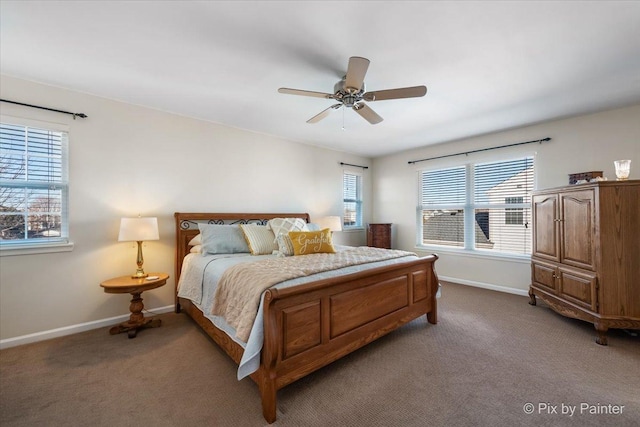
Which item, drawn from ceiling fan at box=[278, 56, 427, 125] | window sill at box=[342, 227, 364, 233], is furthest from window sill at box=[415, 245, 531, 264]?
ceiling fan at box=[278, 56, 427, 125]

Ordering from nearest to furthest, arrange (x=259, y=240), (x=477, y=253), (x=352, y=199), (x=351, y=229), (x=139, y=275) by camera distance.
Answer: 1. (x=139, y=275)
2. (x=259, y=240)
3. (x=477, y=253)
4. (x=351, y=229)
5. (x=352, y=199)

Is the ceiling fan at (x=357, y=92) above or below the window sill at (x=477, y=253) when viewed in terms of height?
above

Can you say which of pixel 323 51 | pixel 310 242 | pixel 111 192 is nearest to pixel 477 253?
pixel 310 242

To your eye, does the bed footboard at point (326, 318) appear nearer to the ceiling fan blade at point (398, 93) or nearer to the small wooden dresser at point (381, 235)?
the ceiling fan blade at point (398, 93)

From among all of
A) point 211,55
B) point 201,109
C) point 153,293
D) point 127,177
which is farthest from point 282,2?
point 153,293

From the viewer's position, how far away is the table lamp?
8.95ft

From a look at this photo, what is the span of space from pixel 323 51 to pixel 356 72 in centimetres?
39

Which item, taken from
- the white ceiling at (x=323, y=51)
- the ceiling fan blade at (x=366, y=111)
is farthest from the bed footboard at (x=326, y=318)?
the white ceiling at (x=323, y=51)

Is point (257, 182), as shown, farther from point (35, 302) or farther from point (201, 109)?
point (35, 302)

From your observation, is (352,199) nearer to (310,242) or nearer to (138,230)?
(310,242)

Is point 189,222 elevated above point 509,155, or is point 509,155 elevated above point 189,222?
point 509,155

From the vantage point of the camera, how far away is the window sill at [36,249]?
2486 mm

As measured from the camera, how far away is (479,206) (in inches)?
177

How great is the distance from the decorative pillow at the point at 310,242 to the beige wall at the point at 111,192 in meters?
1.41
